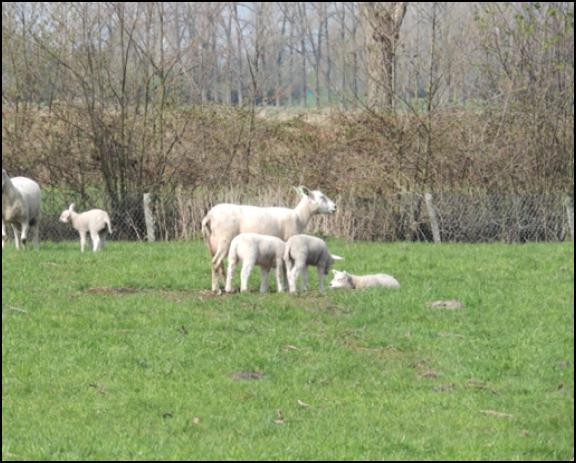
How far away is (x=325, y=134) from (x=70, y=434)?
19767 millimetres

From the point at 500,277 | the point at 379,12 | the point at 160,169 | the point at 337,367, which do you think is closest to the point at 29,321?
the point at 337,367

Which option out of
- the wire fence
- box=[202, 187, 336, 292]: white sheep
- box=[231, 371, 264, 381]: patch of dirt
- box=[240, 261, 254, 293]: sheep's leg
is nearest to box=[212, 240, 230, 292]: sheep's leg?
box=[202, 187, 336, 292]: white sheep

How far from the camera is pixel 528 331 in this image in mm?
13781

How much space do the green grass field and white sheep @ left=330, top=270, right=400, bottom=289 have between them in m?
0.35

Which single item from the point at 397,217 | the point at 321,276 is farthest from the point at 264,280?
the point at 397,217

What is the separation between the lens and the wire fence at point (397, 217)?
25.5m

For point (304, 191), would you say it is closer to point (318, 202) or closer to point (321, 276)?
point (318, 202)

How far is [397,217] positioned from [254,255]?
1124 centimetres

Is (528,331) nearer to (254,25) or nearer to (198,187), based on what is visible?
(198,187)

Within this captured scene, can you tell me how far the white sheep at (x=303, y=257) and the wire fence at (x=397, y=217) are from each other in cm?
881

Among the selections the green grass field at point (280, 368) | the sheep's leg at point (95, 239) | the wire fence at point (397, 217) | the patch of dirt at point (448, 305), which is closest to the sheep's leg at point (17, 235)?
the sheep's leg at point (95, 239)

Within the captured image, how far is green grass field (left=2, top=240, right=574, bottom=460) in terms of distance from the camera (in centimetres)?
972

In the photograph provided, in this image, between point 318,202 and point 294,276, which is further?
point 318,202

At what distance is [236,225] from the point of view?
1669 centimetres
